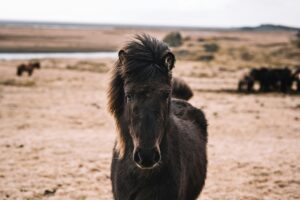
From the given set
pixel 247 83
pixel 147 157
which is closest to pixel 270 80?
pixel 247 83

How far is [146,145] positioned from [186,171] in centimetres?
128

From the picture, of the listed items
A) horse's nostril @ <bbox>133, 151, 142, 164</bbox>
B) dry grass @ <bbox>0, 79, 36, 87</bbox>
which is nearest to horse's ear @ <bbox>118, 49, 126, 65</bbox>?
horse's nostril @ <bbox>133, 151, 142, 164</bbox>

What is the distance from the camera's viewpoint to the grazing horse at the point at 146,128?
113 inches

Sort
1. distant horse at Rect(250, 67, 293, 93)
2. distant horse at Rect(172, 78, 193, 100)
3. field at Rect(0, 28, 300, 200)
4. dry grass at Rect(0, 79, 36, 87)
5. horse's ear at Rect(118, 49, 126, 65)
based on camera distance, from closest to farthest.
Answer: horse's ear at Rect(118, 49, 126, 65) < distant horse at Rect(172, 78, 193, 100) < field at Rect(0, 28, 300, 200) < distant horse at Rect(250, 67, 293, 93) < dry grass at Rect(0, 79, 36, 87)

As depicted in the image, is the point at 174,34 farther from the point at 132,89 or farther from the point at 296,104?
the point at 132,89

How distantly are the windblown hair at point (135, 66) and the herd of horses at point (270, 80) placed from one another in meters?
17.4

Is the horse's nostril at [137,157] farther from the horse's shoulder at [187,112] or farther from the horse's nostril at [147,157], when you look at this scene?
the horse's shoulder at [187,112]

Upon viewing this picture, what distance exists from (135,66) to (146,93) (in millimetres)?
294

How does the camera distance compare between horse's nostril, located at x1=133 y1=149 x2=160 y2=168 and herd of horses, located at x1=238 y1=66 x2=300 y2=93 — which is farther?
herd of horses, located at x1=238 y1=66 x2=300 y2=93

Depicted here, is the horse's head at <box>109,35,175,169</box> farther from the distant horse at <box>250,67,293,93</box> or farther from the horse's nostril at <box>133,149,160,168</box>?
the distant horse at <box>250,67,293,93</box>

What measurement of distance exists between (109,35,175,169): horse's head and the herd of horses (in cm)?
1758

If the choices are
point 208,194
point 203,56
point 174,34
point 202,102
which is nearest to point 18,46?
point 174,34

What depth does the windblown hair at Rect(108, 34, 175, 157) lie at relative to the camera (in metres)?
3.10

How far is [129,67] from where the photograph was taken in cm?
315
